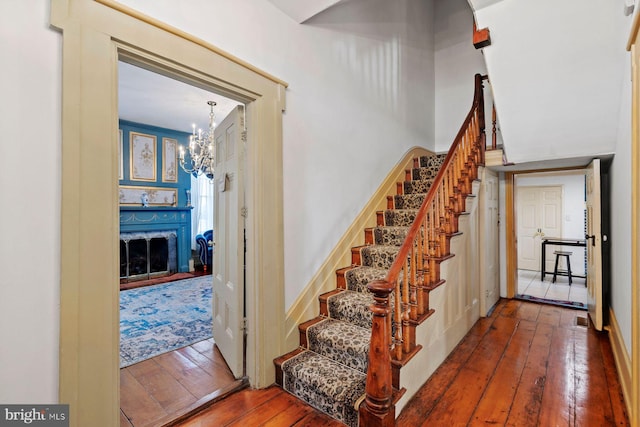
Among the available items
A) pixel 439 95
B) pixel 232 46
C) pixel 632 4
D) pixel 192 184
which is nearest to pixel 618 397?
pixel 632 4

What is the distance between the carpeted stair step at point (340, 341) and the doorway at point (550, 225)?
483 centimetres

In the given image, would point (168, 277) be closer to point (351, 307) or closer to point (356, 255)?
point (356, 255)

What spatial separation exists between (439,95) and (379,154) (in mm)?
2406

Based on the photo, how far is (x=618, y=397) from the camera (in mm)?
2029

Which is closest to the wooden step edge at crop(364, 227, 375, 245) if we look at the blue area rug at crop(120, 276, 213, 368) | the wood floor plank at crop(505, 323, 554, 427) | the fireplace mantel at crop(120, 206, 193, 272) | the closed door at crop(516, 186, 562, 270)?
the wood floor plank at crop(505, 323, 554, 427)

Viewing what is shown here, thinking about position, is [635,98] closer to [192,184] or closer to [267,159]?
[267,159]

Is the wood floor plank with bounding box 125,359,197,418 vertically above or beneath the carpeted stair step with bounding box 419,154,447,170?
beneath

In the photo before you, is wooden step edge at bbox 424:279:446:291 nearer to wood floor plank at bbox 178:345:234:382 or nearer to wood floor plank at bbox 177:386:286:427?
wood floor plank at bbox 177:386:286:427

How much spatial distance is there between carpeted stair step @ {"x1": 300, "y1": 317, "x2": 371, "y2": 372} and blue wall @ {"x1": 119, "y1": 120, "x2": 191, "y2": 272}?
439 centimetres

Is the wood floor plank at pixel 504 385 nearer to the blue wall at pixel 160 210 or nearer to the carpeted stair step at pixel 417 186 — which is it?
the carpeted stair step at pixel 417 186

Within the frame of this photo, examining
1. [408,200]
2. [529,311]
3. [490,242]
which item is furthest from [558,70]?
[529,311]

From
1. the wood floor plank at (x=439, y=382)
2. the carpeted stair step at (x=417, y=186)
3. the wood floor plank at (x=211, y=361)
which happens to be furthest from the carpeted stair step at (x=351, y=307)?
the carpeted stair step at (x=417, y=186)

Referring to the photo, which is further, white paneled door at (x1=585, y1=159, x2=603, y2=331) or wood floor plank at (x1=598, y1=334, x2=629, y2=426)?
white paneled door at (x1=585, y1=159, x2=603, y2=331)

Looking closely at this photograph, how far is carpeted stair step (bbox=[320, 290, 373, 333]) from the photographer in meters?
2.39
